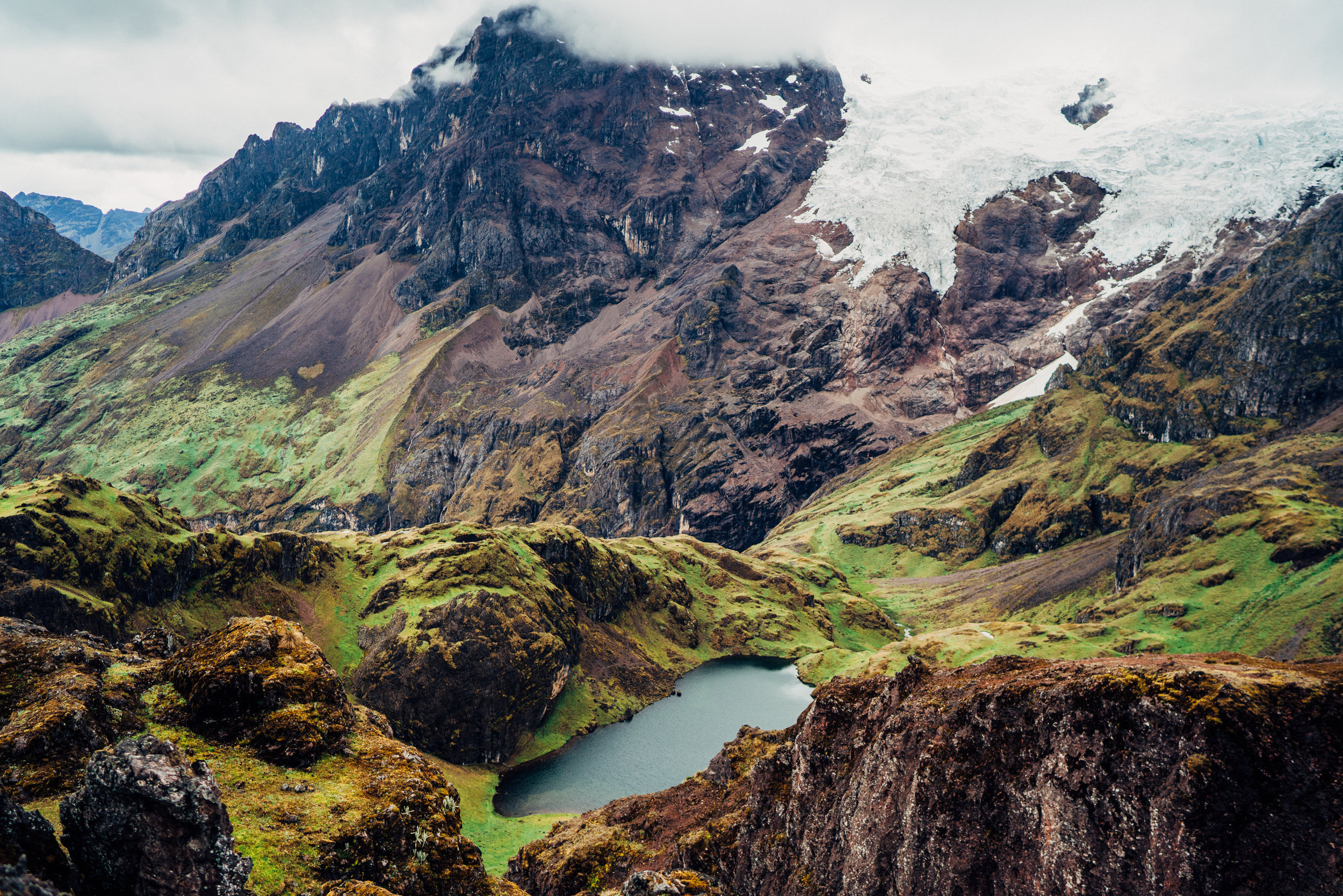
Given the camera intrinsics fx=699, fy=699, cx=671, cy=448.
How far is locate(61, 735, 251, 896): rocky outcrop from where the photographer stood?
1705cm

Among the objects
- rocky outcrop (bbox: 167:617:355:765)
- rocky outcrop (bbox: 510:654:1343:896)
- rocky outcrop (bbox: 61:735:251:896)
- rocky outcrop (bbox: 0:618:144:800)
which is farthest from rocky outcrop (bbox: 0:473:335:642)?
rocky outcrop (bbox: 510:654:1343:896)

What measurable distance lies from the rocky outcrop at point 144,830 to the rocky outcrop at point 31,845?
1.56 metres

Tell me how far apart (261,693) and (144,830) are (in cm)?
1184

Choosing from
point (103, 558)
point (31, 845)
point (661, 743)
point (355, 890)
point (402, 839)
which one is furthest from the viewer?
point (661, 743)

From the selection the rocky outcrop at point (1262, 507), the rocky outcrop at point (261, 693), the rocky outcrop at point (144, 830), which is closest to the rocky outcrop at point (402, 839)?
the rocky outcrop at point (261, 693)

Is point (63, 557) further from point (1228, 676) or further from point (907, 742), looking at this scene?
point (1228, 676)

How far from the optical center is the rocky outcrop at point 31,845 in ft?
44.1

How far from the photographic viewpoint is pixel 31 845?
1446 cm

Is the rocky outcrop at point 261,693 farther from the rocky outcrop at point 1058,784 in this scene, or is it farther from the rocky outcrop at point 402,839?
the rocky outcrop at point 1058,784

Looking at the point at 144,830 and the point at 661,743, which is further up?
the point at 144,830

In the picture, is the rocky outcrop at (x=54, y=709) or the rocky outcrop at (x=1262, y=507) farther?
the rocky outcrop at (x=1262, y=507)

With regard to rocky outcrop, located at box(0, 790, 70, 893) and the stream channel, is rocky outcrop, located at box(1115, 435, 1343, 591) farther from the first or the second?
rocky outcrop, located at box(0, 790, 70, 893)

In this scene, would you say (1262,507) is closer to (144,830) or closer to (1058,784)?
(1058,784)

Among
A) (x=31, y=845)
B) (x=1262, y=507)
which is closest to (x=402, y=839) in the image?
(x=31, y=845)
